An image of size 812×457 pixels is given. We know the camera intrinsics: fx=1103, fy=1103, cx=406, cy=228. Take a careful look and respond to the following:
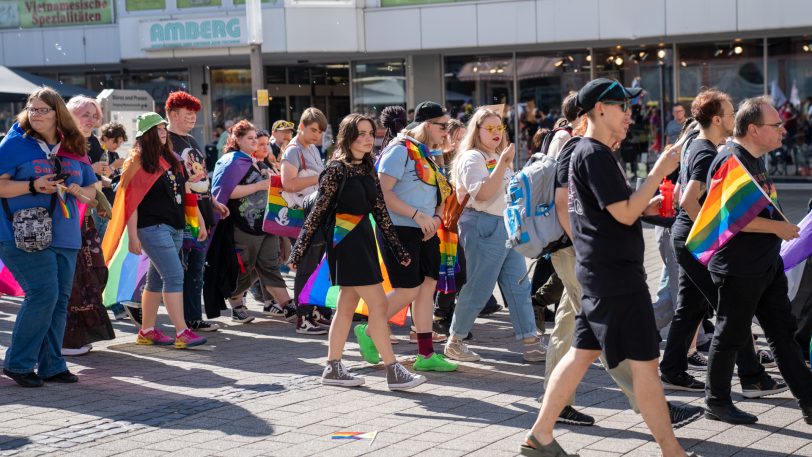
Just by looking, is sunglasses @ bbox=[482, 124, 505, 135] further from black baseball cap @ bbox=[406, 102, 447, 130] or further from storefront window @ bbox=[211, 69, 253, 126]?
storefront window @ bbox=[211, 69, 253, 126]

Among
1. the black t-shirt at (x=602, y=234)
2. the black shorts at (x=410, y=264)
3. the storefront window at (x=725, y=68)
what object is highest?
the storefront window at (x=725, y=68)

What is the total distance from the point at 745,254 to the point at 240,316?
515 cm

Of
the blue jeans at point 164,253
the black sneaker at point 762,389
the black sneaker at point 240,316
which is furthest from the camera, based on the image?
the black sneaker at point 240,316

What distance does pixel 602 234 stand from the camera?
189 inches

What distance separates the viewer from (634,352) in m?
4.77

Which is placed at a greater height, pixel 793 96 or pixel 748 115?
pixel 793 96

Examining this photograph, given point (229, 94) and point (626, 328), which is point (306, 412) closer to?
point (626, 328)

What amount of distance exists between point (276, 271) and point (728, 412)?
16.2 ft

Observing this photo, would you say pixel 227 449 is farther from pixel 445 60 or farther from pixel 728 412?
pixel 445 60

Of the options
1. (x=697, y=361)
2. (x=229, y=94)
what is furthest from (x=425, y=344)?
(x=229, y=94)

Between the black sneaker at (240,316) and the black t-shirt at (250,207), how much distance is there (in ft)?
2.29

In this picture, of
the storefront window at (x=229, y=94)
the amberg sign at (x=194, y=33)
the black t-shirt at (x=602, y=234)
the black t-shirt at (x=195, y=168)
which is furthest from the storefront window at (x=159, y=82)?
the black t-shirt at (x=602, y=234)

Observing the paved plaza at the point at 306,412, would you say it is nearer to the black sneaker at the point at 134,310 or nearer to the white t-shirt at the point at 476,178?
the black sneaker at the point at 134,310

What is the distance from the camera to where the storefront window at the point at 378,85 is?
2639cm
